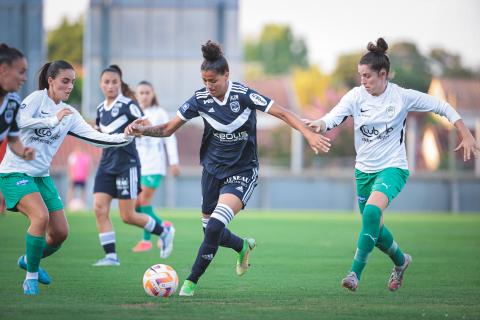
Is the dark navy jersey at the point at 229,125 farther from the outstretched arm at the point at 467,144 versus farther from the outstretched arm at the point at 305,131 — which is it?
the outstretched arm at the point at 467,144

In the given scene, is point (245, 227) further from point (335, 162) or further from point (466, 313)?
point (335, 162)

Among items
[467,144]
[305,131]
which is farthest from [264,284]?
[467,144]

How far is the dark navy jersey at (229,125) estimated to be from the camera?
29.3ft

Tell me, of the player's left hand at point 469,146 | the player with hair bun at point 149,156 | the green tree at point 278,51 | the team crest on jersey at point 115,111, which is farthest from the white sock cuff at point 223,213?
the green tree at point 278,51

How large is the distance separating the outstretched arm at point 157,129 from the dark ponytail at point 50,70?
39.0 inches

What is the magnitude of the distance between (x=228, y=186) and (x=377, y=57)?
7.12 feet

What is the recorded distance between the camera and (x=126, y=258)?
1273 cm

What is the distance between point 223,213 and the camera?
8688 mm

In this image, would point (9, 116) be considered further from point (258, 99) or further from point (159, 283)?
point (258, 99)

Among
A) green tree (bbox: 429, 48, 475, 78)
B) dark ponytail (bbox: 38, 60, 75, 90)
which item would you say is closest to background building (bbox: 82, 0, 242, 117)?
dark ponytail (bbox: 38, 60, 75, 90)

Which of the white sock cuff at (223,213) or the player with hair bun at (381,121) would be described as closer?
the white sock cuff at (223,213)

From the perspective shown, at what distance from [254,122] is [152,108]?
5.88 meters

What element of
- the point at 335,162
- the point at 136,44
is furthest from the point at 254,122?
the point at 335,162

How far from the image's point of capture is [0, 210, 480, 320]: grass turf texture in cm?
759
